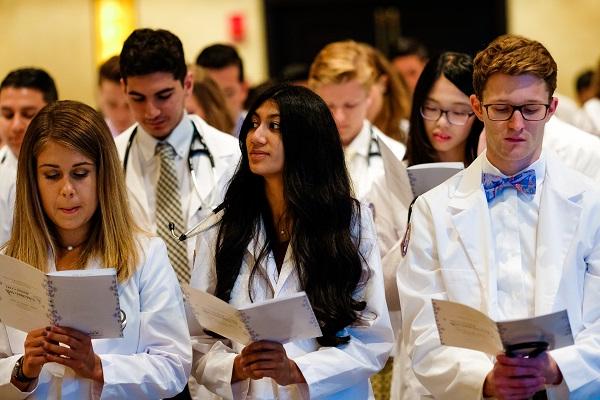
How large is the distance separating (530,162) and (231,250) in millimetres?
984

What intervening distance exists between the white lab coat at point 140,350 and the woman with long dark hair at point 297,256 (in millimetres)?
118

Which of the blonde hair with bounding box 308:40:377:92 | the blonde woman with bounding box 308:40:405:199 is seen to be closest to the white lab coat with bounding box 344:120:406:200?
the blonde woman with bounding box 308:40:405:199

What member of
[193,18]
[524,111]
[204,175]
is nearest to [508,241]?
[524,111]

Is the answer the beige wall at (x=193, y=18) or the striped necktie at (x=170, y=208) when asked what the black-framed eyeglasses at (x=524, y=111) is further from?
the beige wall at (x=193, y=18)

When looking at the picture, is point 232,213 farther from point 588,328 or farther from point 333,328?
point 588,328

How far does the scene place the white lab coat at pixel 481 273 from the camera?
11.1 ft

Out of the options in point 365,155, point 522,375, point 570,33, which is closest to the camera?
point 522,375

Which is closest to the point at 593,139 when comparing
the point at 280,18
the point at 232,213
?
the point at 232,213

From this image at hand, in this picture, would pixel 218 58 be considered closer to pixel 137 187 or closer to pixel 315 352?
pixel 137 187

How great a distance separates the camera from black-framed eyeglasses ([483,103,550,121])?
3506mm

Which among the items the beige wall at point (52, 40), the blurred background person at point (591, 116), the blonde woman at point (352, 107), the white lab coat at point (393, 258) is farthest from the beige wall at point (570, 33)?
the white lab coat at point (393, 258)

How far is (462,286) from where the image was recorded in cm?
351

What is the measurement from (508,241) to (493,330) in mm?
523

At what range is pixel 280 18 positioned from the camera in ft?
40.2
